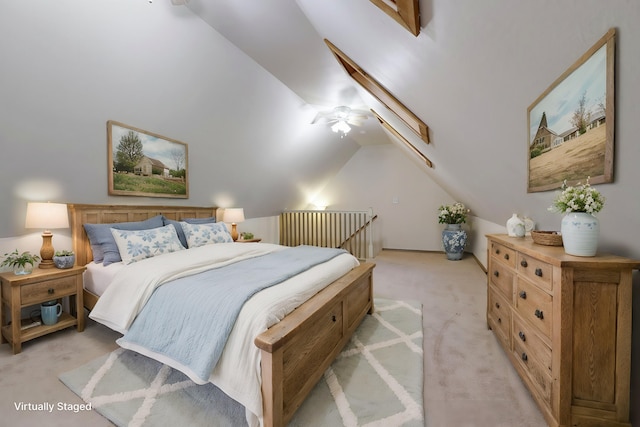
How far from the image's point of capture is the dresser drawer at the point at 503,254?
5.91ft

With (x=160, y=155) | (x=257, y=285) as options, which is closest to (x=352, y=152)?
(x=160, y=155)

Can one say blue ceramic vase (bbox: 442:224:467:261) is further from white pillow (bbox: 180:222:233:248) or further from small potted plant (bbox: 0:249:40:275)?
small potted plant (bbox: 0:249:40:275)

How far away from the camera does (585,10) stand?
0.88 metres

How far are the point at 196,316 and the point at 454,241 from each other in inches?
190

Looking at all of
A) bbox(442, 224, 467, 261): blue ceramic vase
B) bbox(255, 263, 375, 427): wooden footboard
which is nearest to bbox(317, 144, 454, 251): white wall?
bbox(442, 224, 467, 261): blue ceramic vase

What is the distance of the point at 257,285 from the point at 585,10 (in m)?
1.82

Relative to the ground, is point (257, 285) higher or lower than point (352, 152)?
lower

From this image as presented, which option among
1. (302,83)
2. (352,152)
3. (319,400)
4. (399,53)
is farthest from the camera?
(352,152)

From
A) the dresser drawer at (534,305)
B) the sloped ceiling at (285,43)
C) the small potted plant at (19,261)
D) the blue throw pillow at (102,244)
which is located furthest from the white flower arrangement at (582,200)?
the small potted plant at (19,261)

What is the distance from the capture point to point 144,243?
8.11 ft

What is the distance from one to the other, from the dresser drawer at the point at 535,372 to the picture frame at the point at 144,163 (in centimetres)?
→ 357

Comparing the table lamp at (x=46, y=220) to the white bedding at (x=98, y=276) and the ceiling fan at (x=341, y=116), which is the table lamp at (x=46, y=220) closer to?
the white bedding at (x=98, y=276)

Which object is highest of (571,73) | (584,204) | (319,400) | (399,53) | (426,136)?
(399,53)

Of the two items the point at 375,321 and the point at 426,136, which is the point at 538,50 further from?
the point at 375,321
